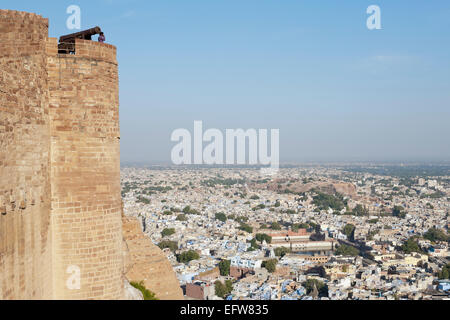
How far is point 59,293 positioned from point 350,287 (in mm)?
25518

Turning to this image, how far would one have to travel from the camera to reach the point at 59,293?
4609mm

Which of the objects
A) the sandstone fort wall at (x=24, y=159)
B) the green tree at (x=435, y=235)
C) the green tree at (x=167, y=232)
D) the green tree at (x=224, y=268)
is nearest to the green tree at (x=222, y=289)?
the green tree at (x=224, y=268)

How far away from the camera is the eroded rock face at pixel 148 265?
285 inches

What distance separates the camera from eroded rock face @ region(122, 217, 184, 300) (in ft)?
23.8

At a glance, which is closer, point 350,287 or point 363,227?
point 350,287

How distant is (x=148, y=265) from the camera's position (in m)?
7.30

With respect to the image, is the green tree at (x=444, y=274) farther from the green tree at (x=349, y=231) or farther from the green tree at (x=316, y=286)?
the green tree at (x=349, y=231)

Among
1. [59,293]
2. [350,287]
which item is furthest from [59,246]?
[350,287]

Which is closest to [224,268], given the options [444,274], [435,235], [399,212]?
[444,274]

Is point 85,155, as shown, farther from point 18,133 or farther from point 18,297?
point 18,297

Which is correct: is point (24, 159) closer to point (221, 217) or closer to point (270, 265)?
point (270, 265)

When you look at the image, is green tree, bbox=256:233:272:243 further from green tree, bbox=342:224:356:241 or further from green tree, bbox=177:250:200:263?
green tree, bbox=177:250:200:263

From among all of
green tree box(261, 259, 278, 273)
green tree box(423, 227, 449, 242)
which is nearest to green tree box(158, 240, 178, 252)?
green tree box(261, 259, 278, 273)

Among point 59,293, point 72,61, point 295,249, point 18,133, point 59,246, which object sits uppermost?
point 72,61
